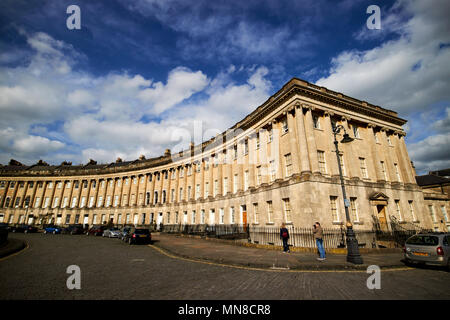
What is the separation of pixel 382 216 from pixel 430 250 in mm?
14024

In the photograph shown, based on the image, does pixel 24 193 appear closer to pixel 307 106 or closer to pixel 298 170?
pixel 298 170

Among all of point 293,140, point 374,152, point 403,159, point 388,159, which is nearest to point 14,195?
point 293,140

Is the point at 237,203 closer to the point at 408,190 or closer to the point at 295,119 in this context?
the point at 295,119

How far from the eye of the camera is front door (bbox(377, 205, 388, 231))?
20391 mm

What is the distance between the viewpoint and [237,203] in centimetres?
2650

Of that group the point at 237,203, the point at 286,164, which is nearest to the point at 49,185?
the point at 237,203

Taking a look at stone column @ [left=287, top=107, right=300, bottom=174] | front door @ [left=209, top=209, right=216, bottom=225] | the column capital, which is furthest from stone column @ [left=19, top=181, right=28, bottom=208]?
the column capital

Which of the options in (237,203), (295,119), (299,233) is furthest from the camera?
(237,203)

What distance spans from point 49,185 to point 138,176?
26.1m

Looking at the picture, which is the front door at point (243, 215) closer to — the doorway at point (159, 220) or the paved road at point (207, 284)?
the paved road at point (207, 284)

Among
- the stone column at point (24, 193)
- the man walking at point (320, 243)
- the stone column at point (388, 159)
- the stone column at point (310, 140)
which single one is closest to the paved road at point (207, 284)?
the man walking at point (320, 243)

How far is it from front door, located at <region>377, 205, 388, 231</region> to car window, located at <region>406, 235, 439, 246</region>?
39.2ft

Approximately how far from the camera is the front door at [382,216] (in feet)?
66.9

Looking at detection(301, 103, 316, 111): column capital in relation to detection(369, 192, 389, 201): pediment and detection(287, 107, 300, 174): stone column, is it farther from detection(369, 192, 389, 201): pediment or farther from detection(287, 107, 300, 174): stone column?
detection(369, 192, 389, 201): pediment
